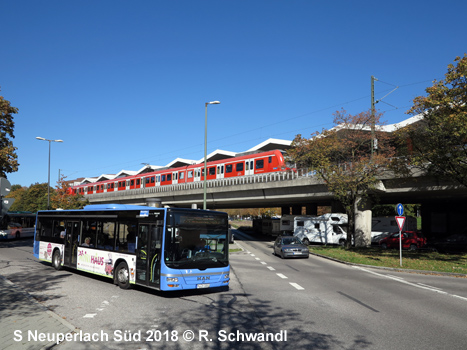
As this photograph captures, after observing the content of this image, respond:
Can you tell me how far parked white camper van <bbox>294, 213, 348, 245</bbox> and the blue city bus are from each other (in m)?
25.6

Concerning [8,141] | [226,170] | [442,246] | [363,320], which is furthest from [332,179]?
[8,141]

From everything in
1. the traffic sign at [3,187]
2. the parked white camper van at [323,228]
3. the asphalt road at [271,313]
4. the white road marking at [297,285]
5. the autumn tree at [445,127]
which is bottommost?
the white road marking at [297,285]

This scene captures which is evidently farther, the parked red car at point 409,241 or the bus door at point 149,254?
the parked red car at point 409,241

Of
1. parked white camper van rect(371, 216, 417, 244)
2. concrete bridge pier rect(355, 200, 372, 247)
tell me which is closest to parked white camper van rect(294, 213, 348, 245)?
concrete bridge pier rect(355, 200, 372, 247)

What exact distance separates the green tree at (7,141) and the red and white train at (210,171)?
21.1 meters

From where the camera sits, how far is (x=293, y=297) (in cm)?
1096

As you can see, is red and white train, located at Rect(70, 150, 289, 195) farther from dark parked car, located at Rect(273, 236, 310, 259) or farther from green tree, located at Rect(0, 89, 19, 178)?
green tree, located at Rect(0, 89, 19, 178)

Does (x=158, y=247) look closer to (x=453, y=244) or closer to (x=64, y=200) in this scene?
(x=453, y=244)

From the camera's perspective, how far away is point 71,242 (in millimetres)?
15750

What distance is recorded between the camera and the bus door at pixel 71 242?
15324 millimetres

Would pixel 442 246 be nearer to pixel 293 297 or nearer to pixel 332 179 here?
pixel 332 179

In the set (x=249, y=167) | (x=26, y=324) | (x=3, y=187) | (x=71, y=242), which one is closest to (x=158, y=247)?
(x=26, y=324)

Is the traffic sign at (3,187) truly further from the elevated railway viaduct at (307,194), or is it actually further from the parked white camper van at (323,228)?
the parked white camper van at (323,228)

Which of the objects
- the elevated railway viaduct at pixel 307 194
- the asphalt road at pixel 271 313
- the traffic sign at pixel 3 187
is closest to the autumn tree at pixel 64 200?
the elevated railway viaduct at pixel 307 194
